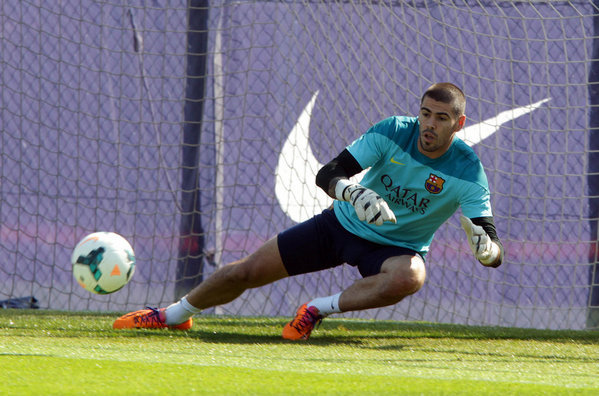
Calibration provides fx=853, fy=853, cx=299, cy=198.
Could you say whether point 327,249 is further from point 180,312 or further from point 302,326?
point 180,312

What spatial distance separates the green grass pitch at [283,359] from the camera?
9.71 ft

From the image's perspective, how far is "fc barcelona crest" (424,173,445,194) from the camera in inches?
177

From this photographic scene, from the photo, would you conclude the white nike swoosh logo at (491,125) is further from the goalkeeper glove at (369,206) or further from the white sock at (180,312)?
the white sock at (180,312)

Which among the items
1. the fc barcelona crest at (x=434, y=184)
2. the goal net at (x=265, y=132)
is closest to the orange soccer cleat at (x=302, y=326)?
the fc barcelona crest at (x=434, y=184)

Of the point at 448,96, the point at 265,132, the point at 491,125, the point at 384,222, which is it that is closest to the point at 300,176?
the point at 265,132

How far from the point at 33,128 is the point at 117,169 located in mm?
801

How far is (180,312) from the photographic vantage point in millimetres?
4883

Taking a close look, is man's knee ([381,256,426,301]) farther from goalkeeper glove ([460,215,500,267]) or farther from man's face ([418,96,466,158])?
man's face ([418,96,466,158])

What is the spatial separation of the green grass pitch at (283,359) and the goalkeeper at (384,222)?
0.78ft

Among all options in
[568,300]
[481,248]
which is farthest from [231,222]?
[481,248]

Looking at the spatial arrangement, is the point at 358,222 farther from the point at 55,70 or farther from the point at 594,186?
the point at 55,70

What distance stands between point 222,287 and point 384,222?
0.99 metres

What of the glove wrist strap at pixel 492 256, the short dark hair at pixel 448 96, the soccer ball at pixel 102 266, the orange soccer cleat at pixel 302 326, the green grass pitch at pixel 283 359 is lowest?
the green grass pitch at pixel 283 359

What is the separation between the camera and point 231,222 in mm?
6953
